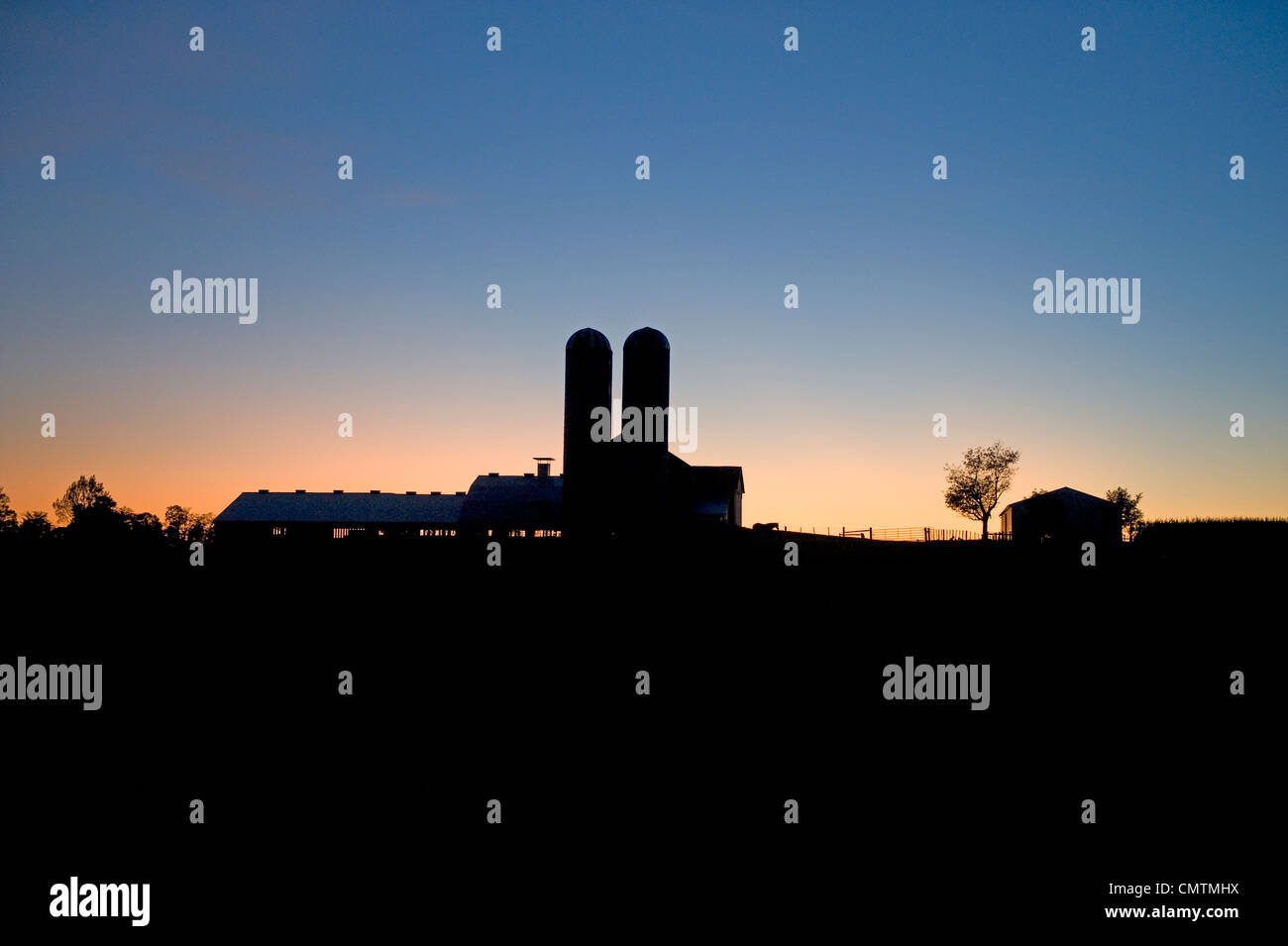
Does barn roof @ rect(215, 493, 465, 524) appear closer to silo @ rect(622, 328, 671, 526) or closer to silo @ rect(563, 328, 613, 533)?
silo @ rect(563, 328, 613, 533)

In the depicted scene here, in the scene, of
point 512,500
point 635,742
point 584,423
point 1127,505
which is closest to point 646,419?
point 584,423

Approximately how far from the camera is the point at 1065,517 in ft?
143

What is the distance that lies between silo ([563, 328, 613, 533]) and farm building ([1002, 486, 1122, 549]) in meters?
30.8

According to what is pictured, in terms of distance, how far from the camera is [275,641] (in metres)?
12.7

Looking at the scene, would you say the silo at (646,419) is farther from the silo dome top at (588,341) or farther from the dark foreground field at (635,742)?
the dark foreground field at (635,742)

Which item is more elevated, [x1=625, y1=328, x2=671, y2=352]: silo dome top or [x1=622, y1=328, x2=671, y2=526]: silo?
[x1=625, y1=328, x2=671, y2=352]: silo dome top

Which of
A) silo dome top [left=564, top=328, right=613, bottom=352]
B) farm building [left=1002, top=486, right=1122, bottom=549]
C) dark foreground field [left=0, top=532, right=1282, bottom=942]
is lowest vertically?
dark foreground field [left=0, top=532, right=1282, bottom=942]

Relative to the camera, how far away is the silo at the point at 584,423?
2056 cm

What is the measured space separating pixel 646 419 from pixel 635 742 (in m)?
11.6

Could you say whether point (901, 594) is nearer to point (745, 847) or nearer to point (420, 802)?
point (745, 847)

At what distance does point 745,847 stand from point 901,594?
19.0 feet

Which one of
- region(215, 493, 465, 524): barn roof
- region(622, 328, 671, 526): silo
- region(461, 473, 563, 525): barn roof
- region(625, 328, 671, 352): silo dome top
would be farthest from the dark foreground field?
region(215, 493, 465, 524): barn roof

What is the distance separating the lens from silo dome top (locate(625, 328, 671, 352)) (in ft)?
70.7
